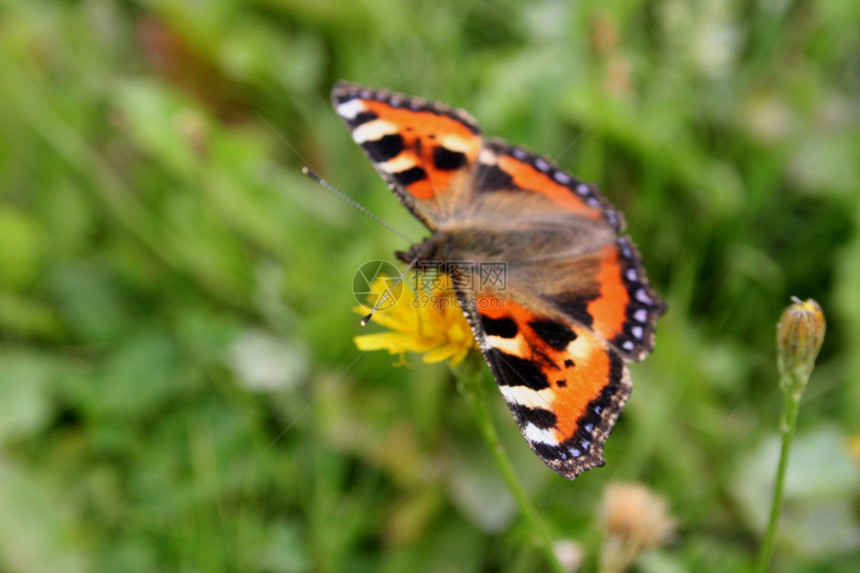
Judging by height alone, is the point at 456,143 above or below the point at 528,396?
above

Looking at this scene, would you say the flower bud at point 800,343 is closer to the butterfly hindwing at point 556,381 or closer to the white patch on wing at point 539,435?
the butterfly hindwing at point 556,381

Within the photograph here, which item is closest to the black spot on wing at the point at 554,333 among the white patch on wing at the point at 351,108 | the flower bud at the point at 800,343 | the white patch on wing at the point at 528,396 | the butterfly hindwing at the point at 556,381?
the butterfly hindwing at the point at 556,381

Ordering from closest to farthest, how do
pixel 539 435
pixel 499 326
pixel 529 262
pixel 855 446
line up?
pixel 539 435 → pixel 499 326 → pixel 529 262 → pixel 855 446

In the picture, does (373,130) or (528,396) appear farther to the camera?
(373,130)

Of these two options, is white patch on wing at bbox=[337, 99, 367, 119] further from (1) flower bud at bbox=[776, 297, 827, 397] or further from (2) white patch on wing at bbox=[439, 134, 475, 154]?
(1) flower bud at bbox=[776, 297, 827, 397]

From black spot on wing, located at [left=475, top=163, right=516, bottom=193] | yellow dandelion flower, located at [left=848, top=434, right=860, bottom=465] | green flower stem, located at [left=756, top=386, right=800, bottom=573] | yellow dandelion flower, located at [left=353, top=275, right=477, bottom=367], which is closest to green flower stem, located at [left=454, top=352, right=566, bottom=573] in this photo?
yellow dandelion flower, located at [left=353, top=275, right=477, bottom=367]

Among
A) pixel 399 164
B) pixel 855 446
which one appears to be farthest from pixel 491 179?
pixel 855 446

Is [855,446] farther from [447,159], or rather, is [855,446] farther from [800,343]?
[447,159]

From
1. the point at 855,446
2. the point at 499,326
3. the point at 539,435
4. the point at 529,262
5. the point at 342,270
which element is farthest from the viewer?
the point at 342,270
